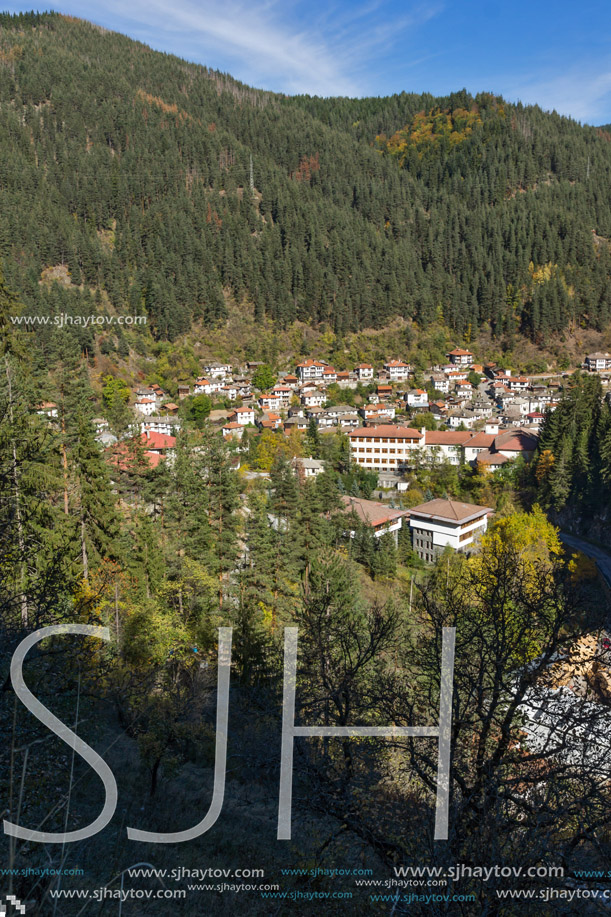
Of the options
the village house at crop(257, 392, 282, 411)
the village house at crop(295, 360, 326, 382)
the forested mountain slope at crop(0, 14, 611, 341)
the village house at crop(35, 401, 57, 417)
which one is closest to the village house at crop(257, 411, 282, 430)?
the village house at crop(257, 392, 282, 411)

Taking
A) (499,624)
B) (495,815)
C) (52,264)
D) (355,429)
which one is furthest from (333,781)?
(52,264)

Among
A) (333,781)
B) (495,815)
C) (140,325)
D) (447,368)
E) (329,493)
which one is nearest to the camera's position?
(495,815)

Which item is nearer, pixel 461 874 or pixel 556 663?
pixel 461 874

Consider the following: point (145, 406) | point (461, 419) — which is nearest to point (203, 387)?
point (145, 406)

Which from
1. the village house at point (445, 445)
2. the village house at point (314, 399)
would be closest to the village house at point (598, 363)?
the village house at point (445, 445)

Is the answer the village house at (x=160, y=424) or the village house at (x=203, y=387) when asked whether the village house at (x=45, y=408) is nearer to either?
the village house at (x=160, y=424)

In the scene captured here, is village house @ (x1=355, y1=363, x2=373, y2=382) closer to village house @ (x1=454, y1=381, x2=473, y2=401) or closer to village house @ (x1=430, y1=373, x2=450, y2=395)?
village house @ (x1=430, y1=373, x2=450, y2=395)

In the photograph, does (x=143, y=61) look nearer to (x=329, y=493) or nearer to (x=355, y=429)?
(x=355, y=429)
